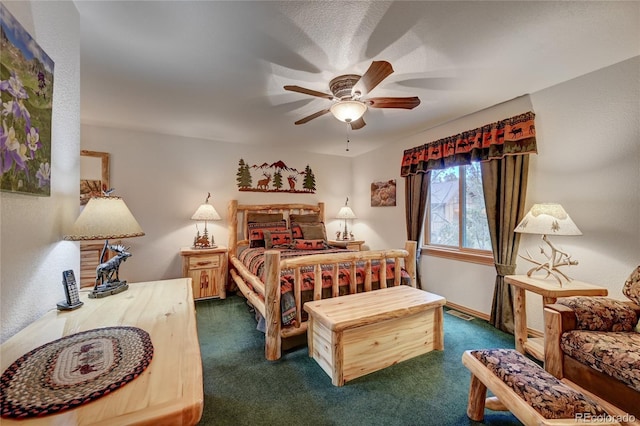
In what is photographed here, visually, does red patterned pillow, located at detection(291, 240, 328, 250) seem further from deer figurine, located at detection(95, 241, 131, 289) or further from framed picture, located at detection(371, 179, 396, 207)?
deer figurine, located at detection(95, 241, 131, 289)

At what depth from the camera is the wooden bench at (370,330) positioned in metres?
1.81

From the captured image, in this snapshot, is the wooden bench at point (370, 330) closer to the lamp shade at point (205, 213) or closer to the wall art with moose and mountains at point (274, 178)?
the lamp shade at point (205, 213)

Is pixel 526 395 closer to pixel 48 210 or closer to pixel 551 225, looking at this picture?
pixel 551 225

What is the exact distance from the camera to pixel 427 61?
1965mm

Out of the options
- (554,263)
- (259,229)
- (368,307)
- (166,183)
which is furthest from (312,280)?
(166,183)

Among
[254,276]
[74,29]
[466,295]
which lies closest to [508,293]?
[466,295]

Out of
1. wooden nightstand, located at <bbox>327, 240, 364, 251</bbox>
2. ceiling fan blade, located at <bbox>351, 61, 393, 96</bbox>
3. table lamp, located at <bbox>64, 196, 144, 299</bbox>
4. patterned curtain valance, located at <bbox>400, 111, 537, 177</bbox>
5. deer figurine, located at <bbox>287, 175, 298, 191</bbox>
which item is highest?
ceiling fan blade, located at <bbox>351, 61, 393, 96</bbox>

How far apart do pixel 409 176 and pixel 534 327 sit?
7.42ft

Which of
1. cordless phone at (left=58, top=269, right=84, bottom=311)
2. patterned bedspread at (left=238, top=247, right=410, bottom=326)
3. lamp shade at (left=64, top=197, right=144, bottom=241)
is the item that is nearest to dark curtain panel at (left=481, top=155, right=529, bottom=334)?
patterned bedspread at (left=238, top=247, right=410, bottom=326)

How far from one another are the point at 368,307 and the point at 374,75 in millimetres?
1702

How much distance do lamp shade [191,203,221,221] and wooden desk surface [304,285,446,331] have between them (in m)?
2.22

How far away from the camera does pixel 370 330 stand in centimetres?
193

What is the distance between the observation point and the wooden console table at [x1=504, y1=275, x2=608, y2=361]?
1936 mm

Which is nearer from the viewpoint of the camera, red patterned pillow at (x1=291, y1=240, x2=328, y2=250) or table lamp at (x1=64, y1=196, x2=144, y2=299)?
table lamp at (x1=64, y1=196, x2=144, y2=299)
